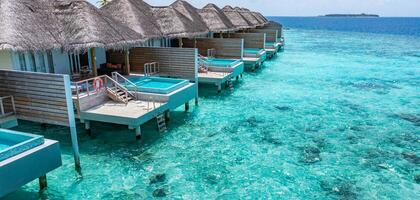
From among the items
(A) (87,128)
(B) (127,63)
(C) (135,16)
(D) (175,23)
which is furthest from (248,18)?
(A) (87,128)

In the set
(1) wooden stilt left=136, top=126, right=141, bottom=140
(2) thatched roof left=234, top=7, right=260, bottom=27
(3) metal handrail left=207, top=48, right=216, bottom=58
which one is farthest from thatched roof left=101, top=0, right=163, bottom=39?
(2) thatched roof left=234, top=7, right=260, bottom=27

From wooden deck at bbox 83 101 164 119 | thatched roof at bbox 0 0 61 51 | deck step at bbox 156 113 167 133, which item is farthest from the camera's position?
deck step at bbox 156 113 167 133

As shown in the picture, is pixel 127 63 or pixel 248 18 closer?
pixel 127 63

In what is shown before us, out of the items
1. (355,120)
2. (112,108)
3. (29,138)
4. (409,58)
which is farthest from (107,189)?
(409,58)

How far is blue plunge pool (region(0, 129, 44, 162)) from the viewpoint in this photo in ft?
22.0

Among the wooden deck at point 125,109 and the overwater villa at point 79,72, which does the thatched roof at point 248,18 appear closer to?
the overwater villa at point 79,72

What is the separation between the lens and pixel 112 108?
1152 cm

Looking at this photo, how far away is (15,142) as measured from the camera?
25.1 ft

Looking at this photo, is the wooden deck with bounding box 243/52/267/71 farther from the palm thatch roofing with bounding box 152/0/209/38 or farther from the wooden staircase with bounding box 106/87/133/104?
the wooden staircase with bounding box 106/87/133/104

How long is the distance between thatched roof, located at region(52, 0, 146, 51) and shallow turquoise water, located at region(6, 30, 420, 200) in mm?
3266

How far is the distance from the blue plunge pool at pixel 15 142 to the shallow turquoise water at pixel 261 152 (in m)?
1.44

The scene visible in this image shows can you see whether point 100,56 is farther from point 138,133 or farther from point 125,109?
point 138,133

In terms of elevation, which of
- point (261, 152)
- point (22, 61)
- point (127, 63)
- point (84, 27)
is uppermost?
point (84, 27)

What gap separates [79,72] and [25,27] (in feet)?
13.6
